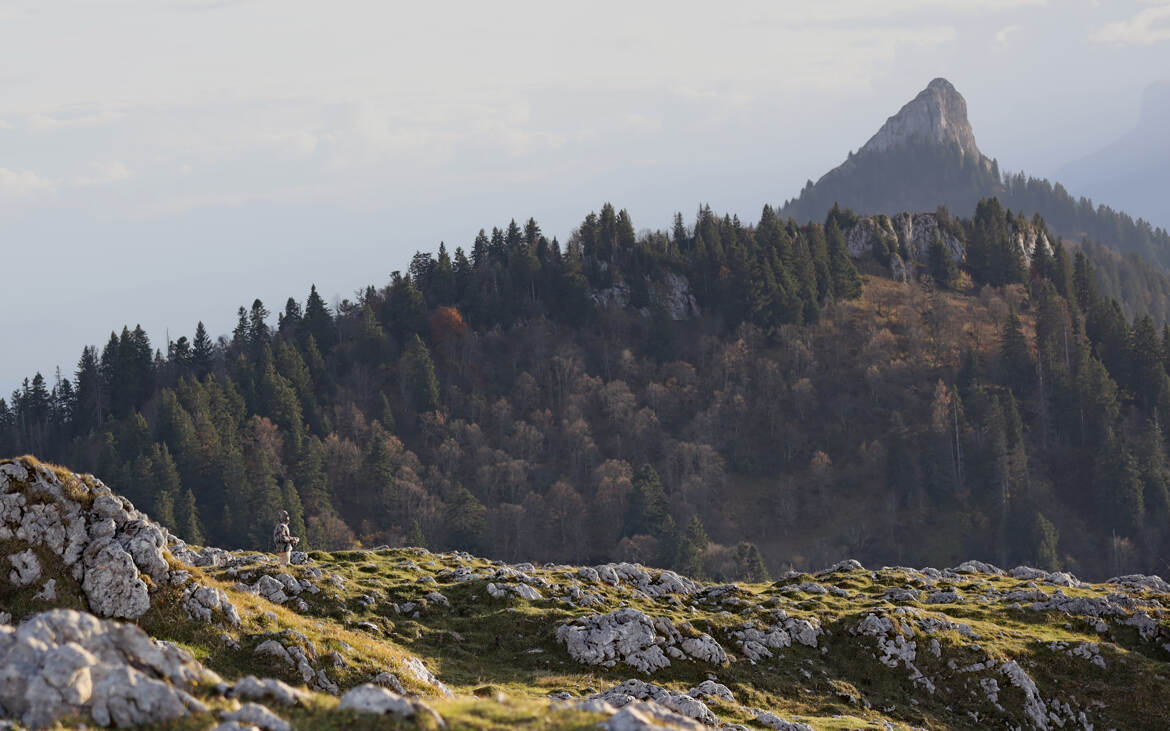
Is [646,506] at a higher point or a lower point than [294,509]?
lower

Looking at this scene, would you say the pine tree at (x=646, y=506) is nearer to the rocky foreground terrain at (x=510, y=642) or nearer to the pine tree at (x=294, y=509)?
the pine tree at (x=294, y=509)

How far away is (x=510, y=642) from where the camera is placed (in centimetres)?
5044

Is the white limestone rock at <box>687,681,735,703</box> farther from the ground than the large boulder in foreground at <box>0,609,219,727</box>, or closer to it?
closer to it

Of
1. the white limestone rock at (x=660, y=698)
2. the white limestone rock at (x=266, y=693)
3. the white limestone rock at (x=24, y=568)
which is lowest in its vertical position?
the white limestone rock at (x=660, y=698)


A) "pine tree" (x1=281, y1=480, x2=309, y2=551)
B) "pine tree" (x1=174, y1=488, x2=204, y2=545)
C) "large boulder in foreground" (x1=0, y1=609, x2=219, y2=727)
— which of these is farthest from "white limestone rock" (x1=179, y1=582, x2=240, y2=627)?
"pine tree" (x1=174, y1=488, x2=204, y2=545)

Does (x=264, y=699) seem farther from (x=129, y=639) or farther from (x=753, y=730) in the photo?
(x=753, y=730)

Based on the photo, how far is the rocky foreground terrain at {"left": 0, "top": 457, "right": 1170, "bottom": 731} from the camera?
24.0 meters

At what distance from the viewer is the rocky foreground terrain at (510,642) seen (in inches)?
945

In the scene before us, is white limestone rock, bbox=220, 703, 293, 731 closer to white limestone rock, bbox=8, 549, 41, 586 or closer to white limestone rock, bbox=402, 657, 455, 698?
white limestone rock, bbox=402, 657, 455, 698

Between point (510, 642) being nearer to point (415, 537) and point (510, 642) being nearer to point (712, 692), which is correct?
point (712, 692)

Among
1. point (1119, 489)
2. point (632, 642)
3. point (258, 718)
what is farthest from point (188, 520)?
point (1119, 489)

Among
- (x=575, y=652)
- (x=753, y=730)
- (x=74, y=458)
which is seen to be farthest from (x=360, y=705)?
(x=74, y=458)

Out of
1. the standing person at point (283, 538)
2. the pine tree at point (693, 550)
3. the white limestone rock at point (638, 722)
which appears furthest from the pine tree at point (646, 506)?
the white limestone rock at point (638, 722)

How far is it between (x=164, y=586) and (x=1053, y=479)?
638 feet
